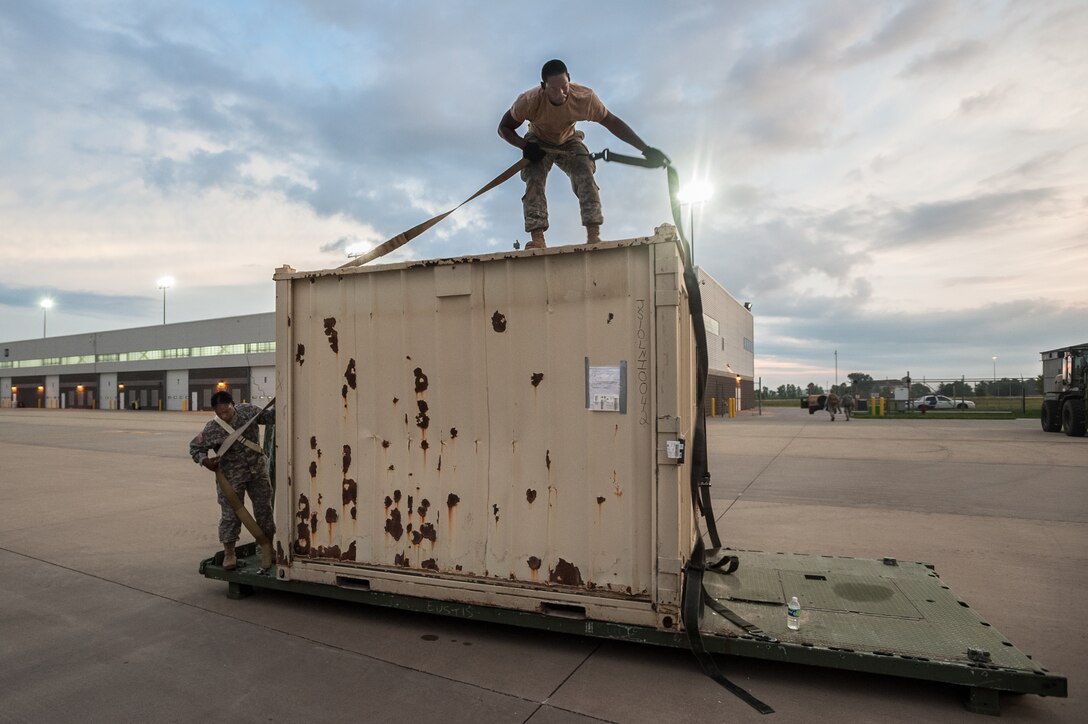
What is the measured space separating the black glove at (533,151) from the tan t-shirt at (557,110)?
0.11 metres

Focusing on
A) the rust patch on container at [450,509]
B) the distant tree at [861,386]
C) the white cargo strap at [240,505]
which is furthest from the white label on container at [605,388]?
the distant tree at [861,386]

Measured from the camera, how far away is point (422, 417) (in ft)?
13.0

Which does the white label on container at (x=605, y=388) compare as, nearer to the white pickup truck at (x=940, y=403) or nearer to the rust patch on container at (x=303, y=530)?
the rust patch on container at (x=303, y=530)

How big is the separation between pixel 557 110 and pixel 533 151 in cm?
35

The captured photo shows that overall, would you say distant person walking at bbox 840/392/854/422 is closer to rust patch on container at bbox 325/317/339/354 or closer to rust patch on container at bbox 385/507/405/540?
rust patch on container at bbox 385/507/405/540

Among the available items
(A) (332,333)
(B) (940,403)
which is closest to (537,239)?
(A) (332,333)

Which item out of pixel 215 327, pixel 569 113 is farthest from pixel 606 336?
pixel 215 327

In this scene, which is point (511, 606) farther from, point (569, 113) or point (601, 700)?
point (569, 113)

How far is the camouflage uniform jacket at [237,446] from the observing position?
15.3ft

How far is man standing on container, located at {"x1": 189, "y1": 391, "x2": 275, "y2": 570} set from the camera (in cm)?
457

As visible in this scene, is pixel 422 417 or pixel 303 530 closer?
pixel 422 417

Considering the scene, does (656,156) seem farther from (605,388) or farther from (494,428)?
(494,428)

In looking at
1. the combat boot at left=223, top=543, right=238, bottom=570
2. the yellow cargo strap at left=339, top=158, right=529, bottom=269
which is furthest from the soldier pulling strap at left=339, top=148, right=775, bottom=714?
the combat boot at left=223, top=543, right=238, bottom=570

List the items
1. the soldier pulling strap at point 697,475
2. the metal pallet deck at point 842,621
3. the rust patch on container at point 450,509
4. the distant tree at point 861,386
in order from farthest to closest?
the distant tree at point 861,386 < the rust patch on container at point 450,509 < the soldier pulling strap at point 697,475 < the metal pallet deck at point 842,621
